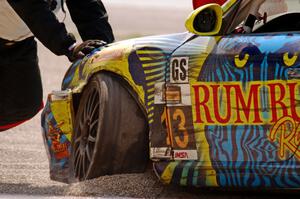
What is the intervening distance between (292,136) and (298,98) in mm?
214

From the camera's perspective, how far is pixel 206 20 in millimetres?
6504

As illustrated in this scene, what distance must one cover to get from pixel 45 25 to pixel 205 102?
82.1 inches

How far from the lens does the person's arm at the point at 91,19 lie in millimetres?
9125

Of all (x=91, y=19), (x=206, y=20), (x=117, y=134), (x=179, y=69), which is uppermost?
(x=206, y=20)

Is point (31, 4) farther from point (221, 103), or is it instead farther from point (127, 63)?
point (221, 103)

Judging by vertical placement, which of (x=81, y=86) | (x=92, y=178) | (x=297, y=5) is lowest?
(x=92, y=178)

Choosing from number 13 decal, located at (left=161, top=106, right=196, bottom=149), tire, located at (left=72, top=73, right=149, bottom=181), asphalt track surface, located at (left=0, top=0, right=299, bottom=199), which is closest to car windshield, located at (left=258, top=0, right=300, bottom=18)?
number 13 decal, located at (left=161, top=106, right=196, bottom=149)

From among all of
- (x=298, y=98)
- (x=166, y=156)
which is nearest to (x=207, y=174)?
(x=166, y=156)

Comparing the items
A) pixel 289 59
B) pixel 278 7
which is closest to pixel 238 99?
pixel 289 59

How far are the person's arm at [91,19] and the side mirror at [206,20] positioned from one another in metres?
2.66

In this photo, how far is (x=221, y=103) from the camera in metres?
6.29

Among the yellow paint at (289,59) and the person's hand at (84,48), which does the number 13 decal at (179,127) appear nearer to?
the yellow paint at (289,59)

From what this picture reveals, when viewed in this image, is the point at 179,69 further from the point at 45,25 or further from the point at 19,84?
the point at 19,84

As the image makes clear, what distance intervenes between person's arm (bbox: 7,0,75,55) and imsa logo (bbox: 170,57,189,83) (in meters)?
1.75
